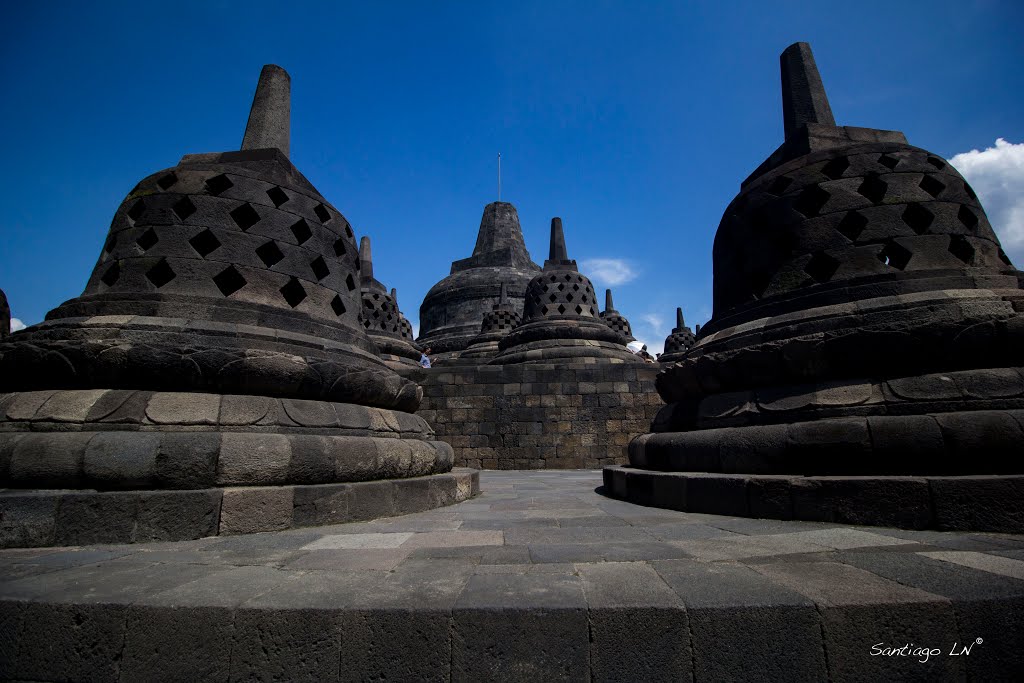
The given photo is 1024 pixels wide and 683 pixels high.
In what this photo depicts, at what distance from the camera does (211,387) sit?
10.3 ft

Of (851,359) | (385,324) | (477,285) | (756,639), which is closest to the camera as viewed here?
(756,639)

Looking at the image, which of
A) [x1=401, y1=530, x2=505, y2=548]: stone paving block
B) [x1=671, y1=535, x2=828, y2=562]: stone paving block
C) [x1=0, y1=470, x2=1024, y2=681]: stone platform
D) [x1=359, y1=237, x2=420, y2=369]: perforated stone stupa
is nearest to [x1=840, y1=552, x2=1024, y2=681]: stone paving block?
[x1=0, y1=470, x2=1024, y2=681]: stone platform

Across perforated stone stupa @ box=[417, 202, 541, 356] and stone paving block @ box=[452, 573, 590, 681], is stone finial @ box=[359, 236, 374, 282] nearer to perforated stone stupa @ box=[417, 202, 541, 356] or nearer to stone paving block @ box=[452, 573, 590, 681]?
perforated stone stupa @ box=[417, 202, 541, 356]

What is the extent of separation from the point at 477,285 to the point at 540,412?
14.9 metres

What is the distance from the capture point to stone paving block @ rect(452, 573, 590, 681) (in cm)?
130

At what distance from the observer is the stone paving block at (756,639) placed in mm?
1292

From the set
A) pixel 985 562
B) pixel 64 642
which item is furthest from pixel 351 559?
pixel 985 562

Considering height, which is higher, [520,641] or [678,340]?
[678,340]

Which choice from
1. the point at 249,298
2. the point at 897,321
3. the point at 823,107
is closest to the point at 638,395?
the point at 823,107

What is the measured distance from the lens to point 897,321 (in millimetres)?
2955

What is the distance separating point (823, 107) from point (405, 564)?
537 centimetres

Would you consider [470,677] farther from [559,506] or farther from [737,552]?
[559,506]

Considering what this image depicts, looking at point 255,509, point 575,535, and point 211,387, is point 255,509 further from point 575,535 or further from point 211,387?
point 575,535

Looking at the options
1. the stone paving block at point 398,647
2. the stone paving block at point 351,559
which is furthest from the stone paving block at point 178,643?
the stone paving block at point 351,559
